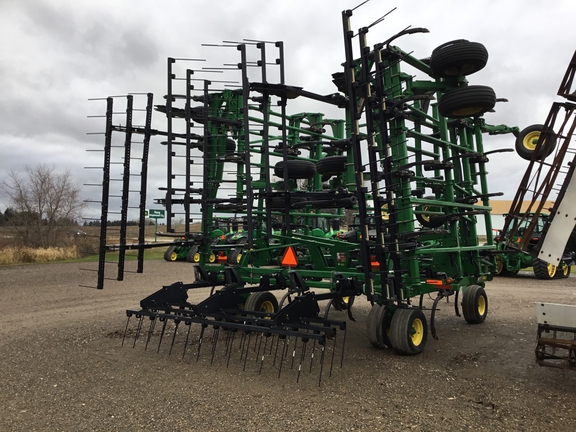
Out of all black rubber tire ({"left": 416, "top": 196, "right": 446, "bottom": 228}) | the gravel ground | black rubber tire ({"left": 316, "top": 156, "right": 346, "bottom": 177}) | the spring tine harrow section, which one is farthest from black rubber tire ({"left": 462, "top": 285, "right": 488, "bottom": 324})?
black rubber tire ({"left": 316, "top": 156, "right": 346, "bottom": 177})

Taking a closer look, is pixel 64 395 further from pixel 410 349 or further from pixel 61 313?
pixel 61 313

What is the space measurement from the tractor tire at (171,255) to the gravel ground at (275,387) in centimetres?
1380

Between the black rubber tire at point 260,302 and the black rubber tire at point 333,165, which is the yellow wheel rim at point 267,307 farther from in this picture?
the black rubber tire at point 333,165

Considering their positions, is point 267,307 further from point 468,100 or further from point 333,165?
point 468,100

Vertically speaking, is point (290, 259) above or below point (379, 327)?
above

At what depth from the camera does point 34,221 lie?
81.1ft

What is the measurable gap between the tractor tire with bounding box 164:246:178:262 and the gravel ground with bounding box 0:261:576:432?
45.3 feet

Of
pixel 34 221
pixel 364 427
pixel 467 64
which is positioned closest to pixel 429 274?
pixel 467 64

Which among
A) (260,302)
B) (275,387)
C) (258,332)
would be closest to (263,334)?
(258,332)

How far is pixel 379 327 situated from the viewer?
541 centimetres

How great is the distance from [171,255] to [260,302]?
15.2 m

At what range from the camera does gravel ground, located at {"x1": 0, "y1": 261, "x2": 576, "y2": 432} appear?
3.61m

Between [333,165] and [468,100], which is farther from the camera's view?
[333,165]

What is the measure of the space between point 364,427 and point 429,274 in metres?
3.37
